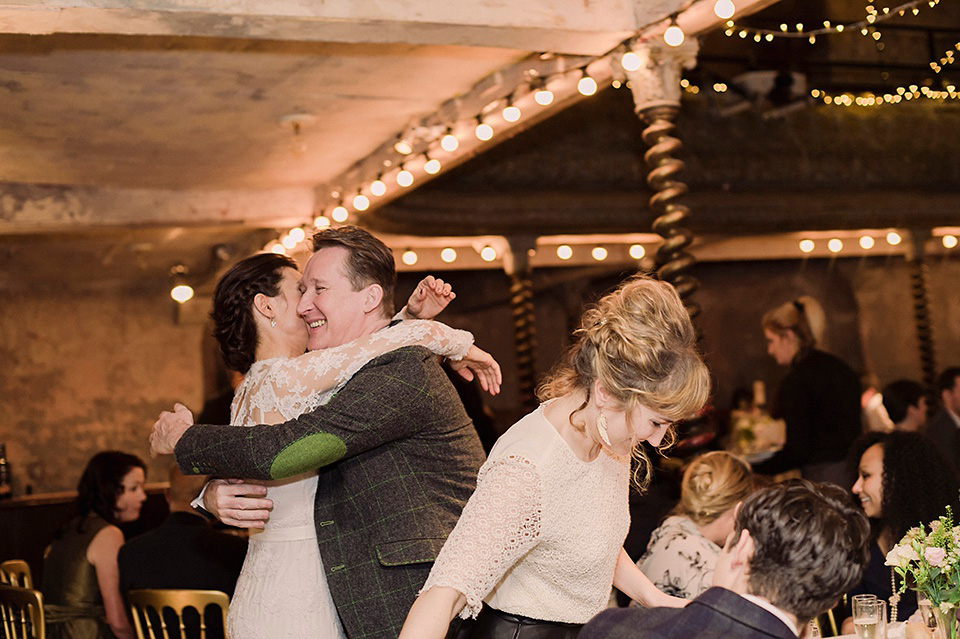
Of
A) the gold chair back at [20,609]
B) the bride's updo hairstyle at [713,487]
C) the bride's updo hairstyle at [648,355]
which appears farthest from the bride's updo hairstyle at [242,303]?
the bride's updo hairstyle at [713,487]

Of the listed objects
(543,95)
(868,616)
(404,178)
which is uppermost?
(404,178)

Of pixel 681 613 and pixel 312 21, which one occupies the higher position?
pixel 312 21

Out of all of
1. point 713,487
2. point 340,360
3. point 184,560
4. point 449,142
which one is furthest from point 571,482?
point 449,142

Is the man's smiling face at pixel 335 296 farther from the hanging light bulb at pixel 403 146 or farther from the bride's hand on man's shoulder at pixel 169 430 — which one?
the hanging light bulb at pixel 403 146

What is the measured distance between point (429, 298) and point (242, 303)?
490 mm

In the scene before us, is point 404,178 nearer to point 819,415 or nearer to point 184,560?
point 819,415

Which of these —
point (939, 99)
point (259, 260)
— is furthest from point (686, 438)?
point (939, 99)

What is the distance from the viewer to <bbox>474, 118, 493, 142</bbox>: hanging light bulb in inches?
252

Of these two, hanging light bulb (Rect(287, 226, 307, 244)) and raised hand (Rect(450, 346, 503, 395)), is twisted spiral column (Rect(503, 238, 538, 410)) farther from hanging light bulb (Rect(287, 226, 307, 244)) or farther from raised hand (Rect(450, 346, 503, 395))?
raised hand (Rect(450, 346, 503, 395))

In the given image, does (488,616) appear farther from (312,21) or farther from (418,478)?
(312,21)

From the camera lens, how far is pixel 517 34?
4.82 metres

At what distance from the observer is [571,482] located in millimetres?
2295

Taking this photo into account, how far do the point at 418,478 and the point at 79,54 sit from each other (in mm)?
3672

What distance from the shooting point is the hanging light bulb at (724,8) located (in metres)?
4.61
